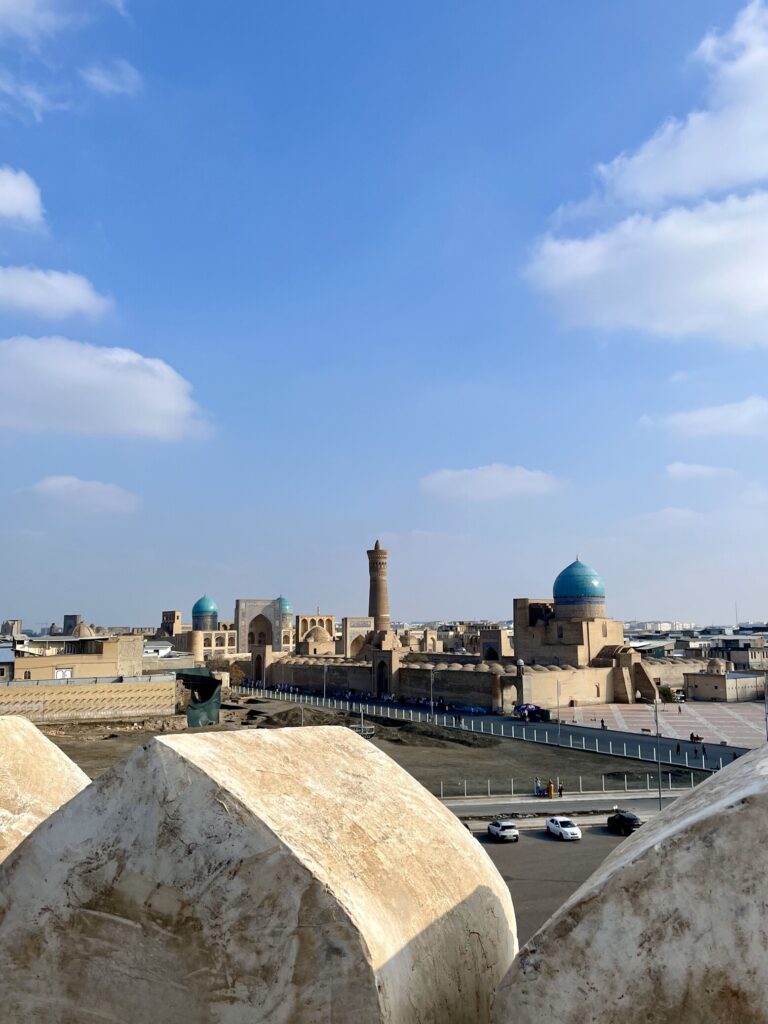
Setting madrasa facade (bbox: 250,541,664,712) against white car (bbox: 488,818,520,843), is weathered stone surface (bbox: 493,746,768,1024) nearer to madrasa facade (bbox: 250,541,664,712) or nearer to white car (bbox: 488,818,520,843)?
white car (bbox: 488,818,520,843)

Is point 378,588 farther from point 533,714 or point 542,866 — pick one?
point 542,866

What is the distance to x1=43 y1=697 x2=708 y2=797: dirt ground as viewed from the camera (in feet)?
90.6

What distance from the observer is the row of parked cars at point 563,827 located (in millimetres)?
19250

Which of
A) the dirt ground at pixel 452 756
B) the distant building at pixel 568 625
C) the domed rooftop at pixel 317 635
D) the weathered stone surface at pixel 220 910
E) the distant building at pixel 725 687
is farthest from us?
the domed rooftop at pixel 317 635

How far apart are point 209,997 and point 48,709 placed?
4235 centimetres

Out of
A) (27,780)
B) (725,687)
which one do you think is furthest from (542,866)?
(725,687)

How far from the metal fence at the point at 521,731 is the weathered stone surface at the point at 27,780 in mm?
21418

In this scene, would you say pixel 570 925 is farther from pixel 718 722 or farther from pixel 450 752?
pixel 718 722

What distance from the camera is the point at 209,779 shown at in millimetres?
4922

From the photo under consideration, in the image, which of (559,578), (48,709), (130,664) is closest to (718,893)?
(48,709)

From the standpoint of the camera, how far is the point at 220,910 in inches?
185

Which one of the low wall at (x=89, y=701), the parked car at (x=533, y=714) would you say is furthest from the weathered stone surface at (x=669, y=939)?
the low wall at (x=89, y=701)

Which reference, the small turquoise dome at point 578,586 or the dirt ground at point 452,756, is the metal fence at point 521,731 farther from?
the small turquoise dome at point 578,586

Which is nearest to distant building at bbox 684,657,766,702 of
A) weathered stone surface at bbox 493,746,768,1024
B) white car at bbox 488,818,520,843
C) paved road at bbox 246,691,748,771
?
paved road at bbox 246,691,748,771
